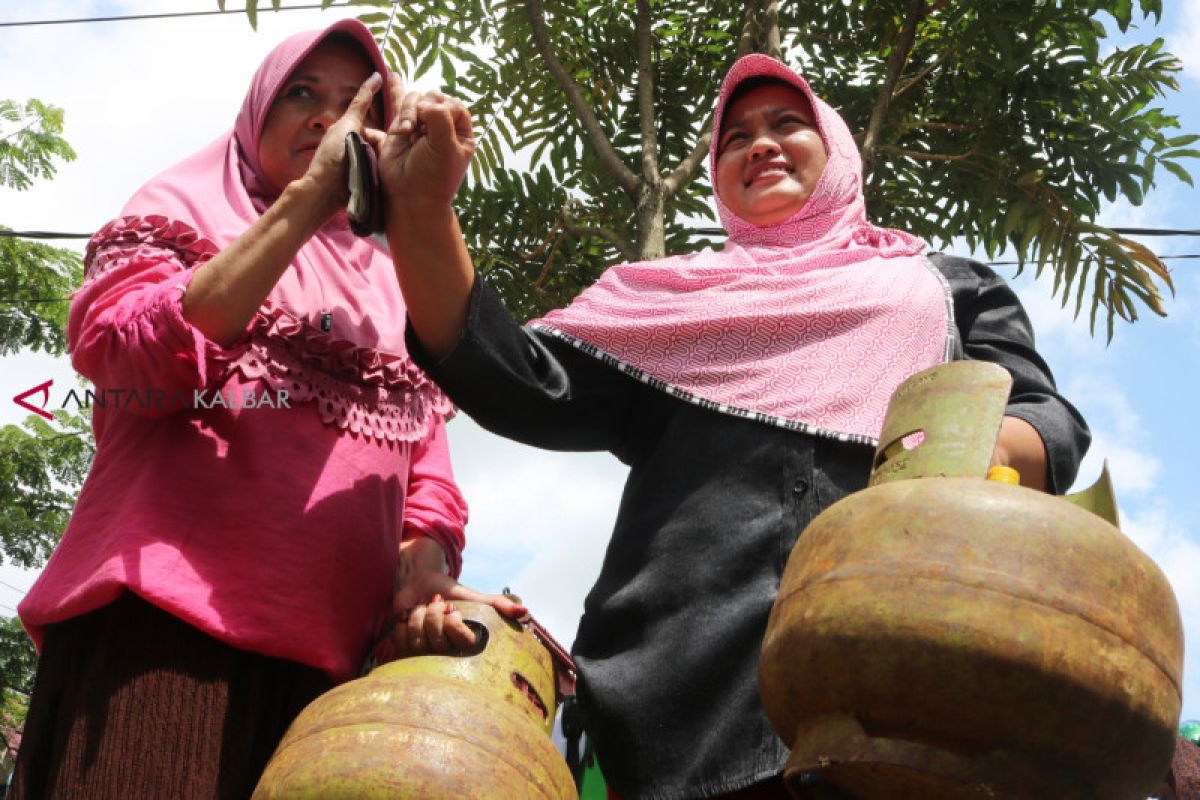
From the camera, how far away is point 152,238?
2.57m

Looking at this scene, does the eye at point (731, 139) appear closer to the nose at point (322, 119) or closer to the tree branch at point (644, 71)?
the nose at point (322, 119)

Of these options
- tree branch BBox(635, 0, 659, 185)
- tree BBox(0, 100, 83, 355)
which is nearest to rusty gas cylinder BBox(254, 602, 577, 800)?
tree branch BBox(635, 0, 659, 185)

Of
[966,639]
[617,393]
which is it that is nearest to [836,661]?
[966,639]

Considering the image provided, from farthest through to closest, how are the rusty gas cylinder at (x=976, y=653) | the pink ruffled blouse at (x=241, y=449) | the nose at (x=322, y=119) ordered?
the nose at (x=322, y=119)
the pink ruffled blouse at (x=241, y=449)
the rusty gas cylinder at (x=976, y=653)

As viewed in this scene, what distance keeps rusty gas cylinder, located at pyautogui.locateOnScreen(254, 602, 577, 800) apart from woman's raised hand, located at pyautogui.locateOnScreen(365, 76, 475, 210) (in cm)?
83

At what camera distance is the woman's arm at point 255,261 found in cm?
234

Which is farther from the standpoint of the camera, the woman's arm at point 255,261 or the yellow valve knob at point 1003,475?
the woman's arm at point 255,261

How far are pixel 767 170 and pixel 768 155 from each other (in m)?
0.04

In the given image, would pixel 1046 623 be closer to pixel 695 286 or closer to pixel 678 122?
pixel 695 286

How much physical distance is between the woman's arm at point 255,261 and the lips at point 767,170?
95cm

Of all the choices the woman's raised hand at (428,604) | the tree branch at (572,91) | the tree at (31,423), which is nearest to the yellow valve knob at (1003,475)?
the woman's raised hand at (428,604)

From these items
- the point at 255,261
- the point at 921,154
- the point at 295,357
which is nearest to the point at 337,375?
the point at 295,357

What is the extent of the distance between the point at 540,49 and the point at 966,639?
453cm

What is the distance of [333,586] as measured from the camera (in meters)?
2.49
